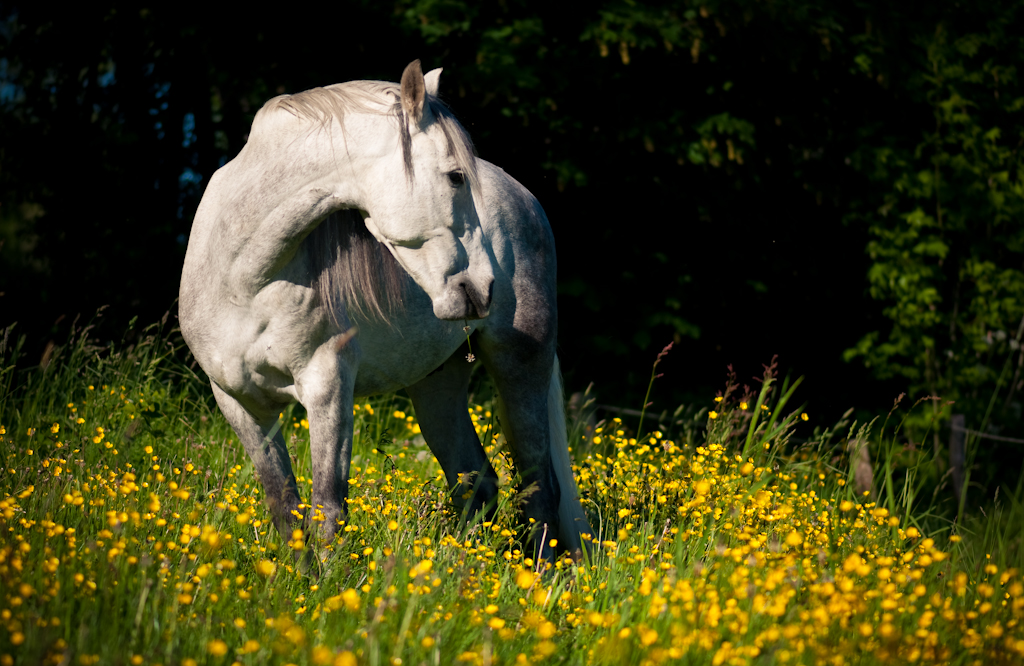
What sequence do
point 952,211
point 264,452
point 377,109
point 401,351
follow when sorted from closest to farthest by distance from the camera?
point 377,109 → point 264,452 → point 401,351 → point 952,211

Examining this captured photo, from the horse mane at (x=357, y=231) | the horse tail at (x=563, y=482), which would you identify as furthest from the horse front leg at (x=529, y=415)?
the horse mane at (x=357, y=231)

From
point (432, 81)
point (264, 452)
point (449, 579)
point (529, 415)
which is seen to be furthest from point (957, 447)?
point (264, 452)

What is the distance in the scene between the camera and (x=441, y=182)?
2.60 meters

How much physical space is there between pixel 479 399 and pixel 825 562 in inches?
175

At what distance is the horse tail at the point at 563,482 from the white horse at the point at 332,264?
0.71 metres

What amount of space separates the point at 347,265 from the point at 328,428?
1.94 feet

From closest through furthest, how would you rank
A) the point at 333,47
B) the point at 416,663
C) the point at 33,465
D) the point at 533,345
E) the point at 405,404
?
1. the point at 416,663
2. the point at 33,465
3. the point at 533,345
4. the point at 405,404
5. the point at 333,47

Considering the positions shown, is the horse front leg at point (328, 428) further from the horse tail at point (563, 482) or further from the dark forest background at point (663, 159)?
the dark forest background at point (663, 159)

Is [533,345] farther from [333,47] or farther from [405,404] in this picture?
[333,47]

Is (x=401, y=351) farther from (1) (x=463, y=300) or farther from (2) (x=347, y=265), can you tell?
(1) (x=463, y=300)

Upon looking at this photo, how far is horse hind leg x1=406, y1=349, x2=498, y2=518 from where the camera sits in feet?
12.9

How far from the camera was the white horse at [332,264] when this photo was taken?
103 inches

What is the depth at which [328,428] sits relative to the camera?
112 inches

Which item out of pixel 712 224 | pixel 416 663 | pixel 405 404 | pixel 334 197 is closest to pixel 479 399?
pixel 405 404
